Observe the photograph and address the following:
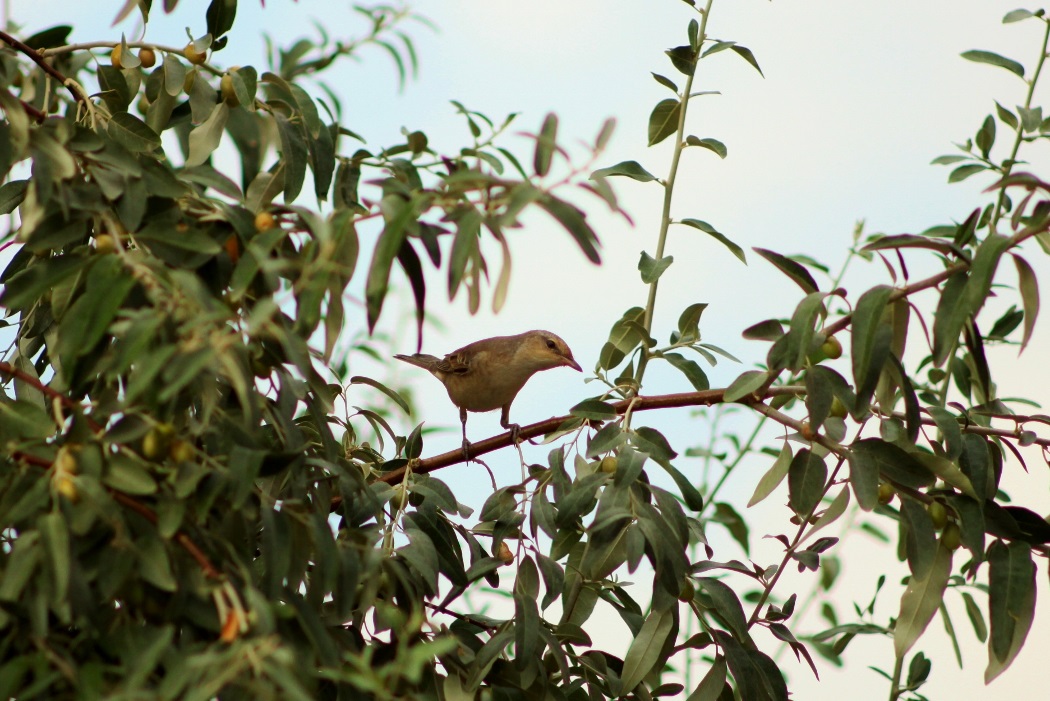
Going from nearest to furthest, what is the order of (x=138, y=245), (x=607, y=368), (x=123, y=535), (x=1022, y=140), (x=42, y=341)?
(x=123, y=535) < (x=138, y=245) < (x=42, y=341) < (x=607, y=368) < (x=1022, y=140)

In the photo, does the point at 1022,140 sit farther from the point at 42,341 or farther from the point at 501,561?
the point at 42,341

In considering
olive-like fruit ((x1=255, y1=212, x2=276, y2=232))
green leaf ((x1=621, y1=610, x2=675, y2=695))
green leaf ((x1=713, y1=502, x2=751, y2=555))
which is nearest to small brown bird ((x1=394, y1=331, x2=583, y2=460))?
green leaf ((x1=713, y1=502, x2=751, y2=555))

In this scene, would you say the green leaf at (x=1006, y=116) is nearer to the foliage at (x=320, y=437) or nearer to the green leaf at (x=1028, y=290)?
the foliage at (x=320, y=437)

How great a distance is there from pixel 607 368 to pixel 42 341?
1.78 meters

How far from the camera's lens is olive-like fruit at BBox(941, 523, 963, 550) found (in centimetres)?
306

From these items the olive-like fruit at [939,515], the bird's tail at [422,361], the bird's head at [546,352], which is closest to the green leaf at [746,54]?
the olive-like fruit at [939,515]

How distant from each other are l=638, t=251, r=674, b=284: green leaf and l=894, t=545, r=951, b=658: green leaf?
1.19 meters

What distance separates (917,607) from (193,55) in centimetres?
252

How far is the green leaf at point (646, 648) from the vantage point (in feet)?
10.3

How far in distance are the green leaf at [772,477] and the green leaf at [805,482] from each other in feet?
0.79

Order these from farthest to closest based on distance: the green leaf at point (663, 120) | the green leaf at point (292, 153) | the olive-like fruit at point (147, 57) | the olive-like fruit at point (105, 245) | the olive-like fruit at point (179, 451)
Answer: the green leaf at point (663, 120) → the olive-like fruit at point (147, 57) → the green leaf at point (292, 153) → the olive-like fruit at point (105, 245) → the olive-like fruit at point (179, 451)

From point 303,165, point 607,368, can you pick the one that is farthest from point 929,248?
point 303,165

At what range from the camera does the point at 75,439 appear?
2.11m

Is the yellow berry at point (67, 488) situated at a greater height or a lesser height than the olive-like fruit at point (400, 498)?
greater
